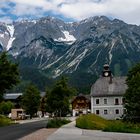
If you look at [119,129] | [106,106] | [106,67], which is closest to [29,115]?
[106,106]

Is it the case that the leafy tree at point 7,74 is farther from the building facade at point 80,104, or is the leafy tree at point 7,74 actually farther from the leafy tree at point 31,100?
the building facade at point 80,104

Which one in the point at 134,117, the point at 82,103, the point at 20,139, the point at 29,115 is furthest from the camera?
the point at 82,103

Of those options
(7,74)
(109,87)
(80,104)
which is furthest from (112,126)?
(80,104)

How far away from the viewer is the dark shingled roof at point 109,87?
343 ft

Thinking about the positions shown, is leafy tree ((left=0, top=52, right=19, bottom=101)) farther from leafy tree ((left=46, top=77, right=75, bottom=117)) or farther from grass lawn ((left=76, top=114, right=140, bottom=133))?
grass lawn ((left=76, top=114, right=140, bottom=133))

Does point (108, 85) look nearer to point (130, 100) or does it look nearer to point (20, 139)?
point (130, 100)

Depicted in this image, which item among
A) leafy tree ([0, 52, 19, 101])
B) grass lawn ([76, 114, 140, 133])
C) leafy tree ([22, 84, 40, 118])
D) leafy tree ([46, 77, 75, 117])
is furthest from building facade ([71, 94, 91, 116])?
grass lawn ([76, 114, 140, 133])

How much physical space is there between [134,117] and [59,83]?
2080 cm

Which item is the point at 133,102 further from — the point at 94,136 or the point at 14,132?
the point at 94,136

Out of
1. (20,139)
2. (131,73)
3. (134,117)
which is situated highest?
(131,73)

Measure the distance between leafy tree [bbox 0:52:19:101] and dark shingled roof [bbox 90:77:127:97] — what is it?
4817cm

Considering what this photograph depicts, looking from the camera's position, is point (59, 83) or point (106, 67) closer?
point (59, 83)

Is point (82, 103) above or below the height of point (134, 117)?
above

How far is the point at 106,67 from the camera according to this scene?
133500 mm
